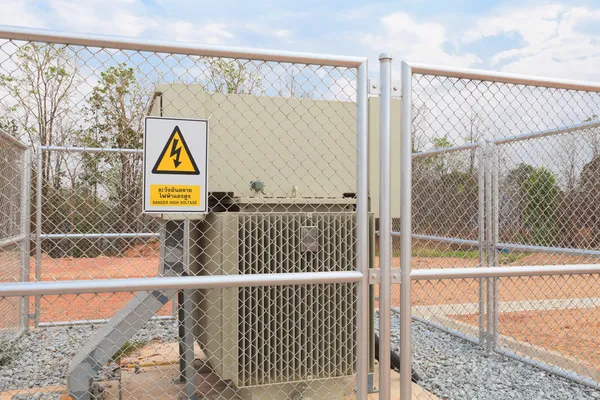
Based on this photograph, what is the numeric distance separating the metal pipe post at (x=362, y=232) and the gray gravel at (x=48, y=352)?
11.3ft

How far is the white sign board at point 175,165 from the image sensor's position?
2.54 m

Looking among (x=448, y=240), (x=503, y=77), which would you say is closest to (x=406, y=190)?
(x=503, y=77)

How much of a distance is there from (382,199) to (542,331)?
587 cm

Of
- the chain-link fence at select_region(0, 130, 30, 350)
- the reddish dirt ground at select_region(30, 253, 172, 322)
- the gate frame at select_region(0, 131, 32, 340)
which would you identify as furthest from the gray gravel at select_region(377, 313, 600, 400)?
the gate frame at select_region(0, 131, 32, 340)

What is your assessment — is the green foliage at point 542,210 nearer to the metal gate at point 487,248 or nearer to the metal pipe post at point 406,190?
the metal gate at point 487,248

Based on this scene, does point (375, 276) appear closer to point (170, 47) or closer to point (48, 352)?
point (170, 47)

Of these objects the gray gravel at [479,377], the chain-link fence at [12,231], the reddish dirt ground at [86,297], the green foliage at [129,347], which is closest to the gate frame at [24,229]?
the chain-link fence at [12,231]

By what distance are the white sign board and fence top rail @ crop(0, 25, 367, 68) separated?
0.35 meters

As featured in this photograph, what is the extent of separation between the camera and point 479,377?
16.3 ft

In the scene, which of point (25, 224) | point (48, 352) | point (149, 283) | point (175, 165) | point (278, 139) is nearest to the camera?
point (149, 283)

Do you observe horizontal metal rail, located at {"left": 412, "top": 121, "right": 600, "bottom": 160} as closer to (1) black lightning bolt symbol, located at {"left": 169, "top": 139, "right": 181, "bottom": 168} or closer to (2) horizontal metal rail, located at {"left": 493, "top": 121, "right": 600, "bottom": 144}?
(2) horizontal metal rail, located at {"left": 493, "top": 121, "right": 600, "bottom": 144}

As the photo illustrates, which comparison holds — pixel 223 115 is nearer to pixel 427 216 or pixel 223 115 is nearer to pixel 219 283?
pixel 219 283

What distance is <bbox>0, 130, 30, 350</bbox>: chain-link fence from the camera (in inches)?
216

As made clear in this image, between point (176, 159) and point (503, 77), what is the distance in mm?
1951
